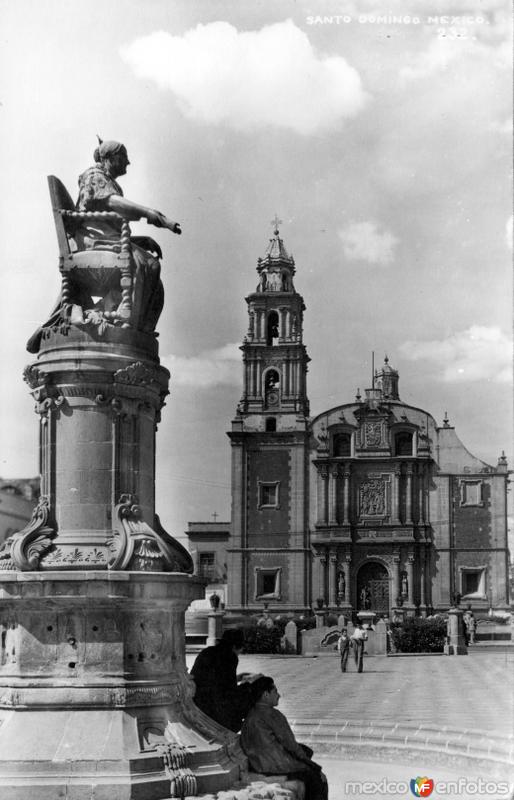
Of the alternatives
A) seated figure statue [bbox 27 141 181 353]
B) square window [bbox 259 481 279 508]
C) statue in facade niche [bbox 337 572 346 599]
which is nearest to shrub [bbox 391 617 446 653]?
statue in facade niche [bbox 337 572 346 599]

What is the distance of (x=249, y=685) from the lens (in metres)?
8.19

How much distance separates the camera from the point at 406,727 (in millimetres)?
12078

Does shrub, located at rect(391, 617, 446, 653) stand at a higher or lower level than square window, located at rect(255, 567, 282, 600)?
lower

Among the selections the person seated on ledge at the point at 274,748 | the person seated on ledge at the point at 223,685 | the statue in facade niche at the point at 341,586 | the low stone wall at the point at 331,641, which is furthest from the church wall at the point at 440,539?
the person seated on ledge at the point at 274,748

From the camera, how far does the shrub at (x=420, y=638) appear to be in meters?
35.1

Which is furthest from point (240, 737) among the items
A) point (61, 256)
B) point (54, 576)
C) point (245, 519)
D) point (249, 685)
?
point (245, 519)

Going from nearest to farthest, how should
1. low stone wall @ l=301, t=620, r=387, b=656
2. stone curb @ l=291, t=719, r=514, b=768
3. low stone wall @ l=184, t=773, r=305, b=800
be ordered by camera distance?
low stone wall @ l=184, t=773, r=305, b=800 < stone curb @ l=291, t=719, r=514, b=768 < low stone wall @ l=301, t=620, r=387, b=656

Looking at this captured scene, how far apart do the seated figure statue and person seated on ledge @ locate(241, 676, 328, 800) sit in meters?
3.13

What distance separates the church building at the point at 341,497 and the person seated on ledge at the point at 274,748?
151ft

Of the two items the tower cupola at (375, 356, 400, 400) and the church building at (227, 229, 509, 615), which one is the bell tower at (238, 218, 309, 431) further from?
the tower cupola at (375, 356, 400, 400)

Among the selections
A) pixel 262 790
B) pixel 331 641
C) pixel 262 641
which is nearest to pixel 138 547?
pixel 262 790

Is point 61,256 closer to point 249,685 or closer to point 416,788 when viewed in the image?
point 249,685

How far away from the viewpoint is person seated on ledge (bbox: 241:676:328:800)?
768 centimetres

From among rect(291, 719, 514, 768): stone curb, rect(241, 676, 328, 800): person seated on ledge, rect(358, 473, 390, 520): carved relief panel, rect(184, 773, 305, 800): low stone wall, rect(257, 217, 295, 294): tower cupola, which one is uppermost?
rect(257, 217, 295, 294): tower cupola
